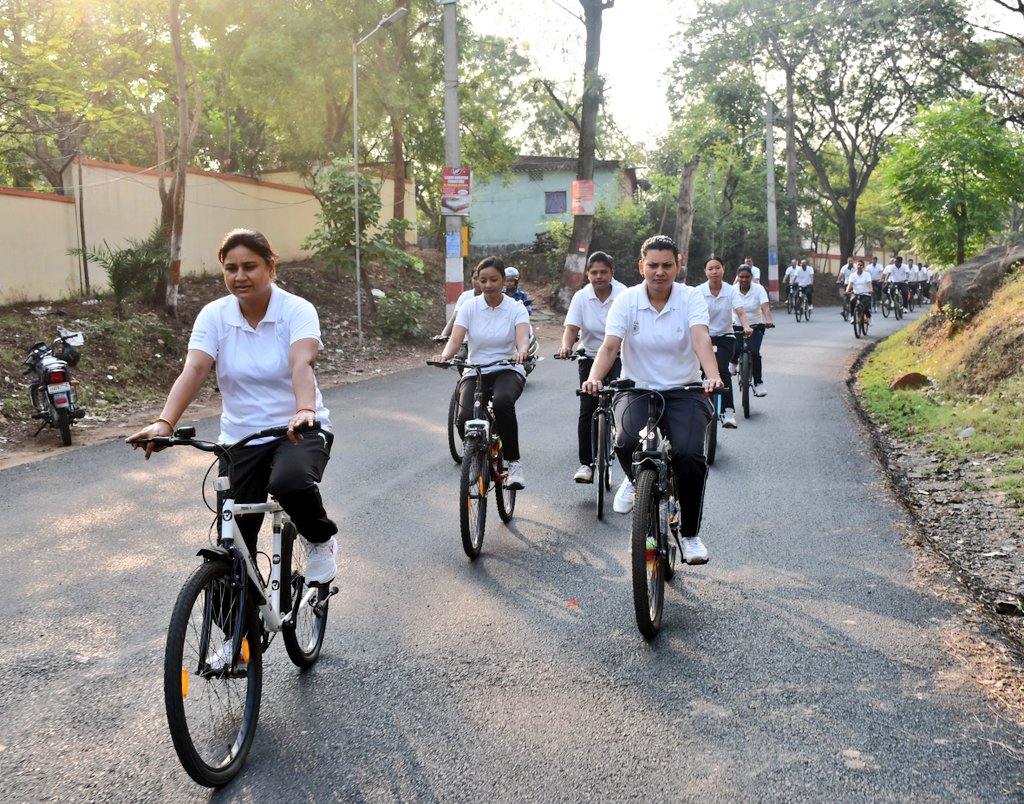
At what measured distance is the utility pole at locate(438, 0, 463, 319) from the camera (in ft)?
64.0

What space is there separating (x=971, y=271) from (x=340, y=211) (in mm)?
11634

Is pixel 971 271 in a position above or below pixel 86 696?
above

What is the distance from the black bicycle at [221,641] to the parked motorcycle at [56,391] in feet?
25.1

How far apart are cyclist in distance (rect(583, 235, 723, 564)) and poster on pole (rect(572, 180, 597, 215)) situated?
74.3 ft

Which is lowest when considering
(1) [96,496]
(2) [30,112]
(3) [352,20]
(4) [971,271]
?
(1) [96,496]

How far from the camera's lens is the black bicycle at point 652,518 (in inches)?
183

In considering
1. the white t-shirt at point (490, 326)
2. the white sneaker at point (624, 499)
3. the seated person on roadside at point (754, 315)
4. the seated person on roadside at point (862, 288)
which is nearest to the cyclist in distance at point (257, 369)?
the white sneaker at point (624, 499)

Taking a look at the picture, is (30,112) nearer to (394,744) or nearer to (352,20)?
(352,20)

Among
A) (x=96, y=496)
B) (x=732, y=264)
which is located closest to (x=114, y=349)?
(x=96, y=496)

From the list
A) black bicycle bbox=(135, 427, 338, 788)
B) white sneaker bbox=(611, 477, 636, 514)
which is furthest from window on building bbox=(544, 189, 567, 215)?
black bicycle bbox=(135, 427, 338, 788)

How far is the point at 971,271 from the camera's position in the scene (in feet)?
55.6

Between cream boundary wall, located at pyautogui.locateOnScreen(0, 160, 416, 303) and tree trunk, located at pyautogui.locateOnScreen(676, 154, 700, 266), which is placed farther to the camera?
tree trunk, located at pyautogui.locateOnScreen(676, 154, 700, 266)

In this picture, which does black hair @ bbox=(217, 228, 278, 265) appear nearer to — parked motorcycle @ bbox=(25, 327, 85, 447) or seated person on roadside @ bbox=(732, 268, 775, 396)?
parked motorcycle @ bbox=(25, 327, 85, 447)

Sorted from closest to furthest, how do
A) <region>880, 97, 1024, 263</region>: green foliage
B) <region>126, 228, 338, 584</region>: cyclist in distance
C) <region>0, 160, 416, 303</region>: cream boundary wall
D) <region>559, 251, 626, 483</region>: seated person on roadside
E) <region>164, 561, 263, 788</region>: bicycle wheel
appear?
1. <region>164, 561, 263, 788</region>: bicycle wheel
2. <region>126, 228, 338, 584</region>: cyclist in distance
3. <region>559, 251, 626, 483</region>: seated person on roadside
4. <region>0, 160, 416, 303</region>: cream boundary wall
5. <region>880, 97, 1024, 263</region>: green foliage
